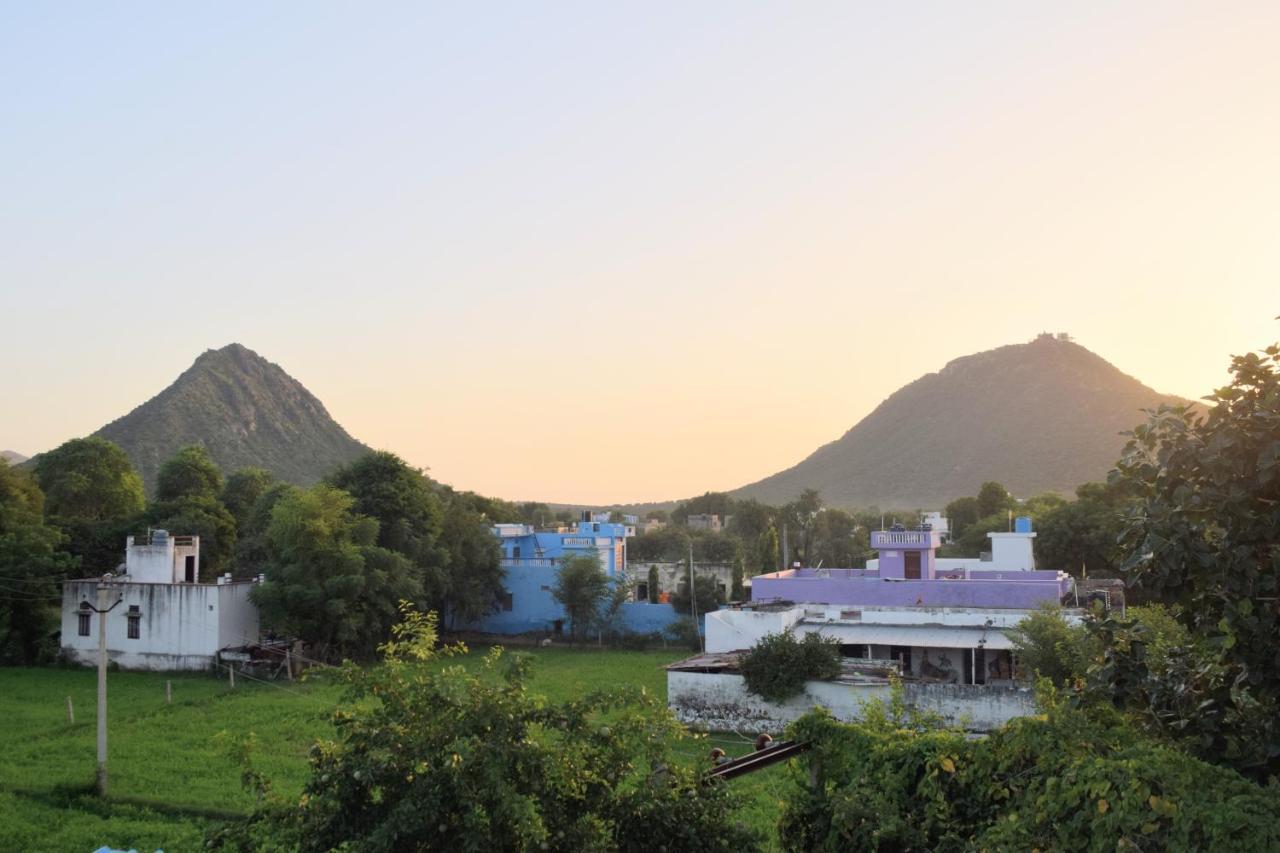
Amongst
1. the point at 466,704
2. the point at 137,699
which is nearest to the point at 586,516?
the point at 137,699

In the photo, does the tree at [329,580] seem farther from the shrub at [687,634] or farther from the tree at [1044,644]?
the tree at [1044,644]

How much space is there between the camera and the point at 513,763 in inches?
229

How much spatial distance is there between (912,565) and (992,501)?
97.5ft

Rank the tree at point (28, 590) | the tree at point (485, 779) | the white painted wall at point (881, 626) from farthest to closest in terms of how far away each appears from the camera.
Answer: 1. the tree at point (28, 590)
2. the white painted wall at point (881, 626)
3. the tree at point (485, 779)

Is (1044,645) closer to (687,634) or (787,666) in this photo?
(787,666)

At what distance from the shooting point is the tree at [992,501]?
56.1 meters

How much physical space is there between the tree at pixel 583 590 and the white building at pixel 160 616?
10.9m

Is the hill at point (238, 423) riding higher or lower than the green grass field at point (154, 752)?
higher

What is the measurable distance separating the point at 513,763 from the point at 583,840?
0.64 metres

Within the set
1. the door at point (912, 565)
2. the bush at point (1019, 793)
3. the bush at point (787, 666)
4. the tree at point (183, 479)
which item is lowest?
the bush at point (787, 666)

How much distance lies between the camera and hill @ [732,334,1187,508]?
99.3m

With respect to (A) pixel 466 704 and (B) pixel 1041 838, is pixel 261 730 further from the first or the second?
(B) pixel 1041 838

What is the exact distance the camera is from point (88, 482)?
4494cm

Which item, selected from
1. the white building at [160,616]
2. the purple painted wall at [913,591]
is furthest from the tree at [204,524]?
the purple painted wall at [913,591]
